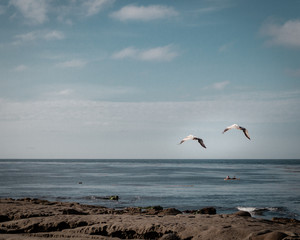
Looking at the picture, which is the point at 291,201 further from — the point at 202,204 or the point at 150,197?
the point at 150,197

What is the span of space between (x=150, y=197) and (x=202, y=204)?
645cm

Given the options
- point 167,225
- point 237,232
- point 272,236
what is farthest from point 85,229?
point 272,236

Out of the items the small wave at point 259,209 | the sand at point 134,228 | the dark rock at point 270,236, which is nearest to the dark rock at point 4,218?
the sand at point 134,228

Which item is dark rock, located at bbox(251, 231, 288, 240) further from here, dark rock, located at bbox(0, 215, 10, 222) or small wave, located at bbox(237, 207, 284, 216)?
small wave, located at bbox(237, 207, 284, 216)

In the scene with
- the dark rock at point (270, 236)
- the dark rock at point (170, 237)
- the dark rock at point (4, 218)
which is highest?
the dark rock at point (270, 236)

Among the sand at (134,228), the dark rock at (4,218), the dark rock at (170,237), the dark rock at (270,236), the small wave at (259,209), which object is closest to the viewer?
the dark rock at (270,236)

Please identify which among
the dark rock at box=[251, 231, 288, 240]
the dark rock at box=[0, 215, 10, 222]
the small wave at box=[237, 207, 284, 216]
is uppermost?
the dark rock at box=[251, 231, 288, 240]

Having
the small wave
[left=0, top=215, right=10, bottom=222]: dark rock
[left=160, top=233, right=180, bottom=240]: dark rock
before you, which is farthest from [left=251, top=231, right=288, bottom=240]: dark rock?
the small wave

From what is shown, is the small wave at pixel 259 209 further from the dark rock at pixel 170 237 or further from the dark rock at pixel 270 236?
the dark rock at pixel 270 236

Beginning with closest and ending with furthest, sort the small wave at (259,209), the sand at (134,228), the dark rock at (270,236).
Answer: the dark rock at (270,236), the sand at (134,228), the small wave at (259,209)

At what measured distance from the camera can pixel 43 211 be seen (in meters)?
15.6

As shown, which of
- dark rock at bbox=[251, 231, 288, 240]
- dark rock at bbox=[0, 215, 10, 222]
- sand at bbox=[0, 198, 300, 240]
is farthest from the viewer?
dark rock at bbox=[0, 215, 10, 222]

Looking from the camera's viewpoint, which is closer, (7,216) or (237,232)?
(237,232)

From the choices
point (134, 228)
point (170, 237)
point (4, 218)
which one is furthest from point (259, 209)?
point (4, 218)
